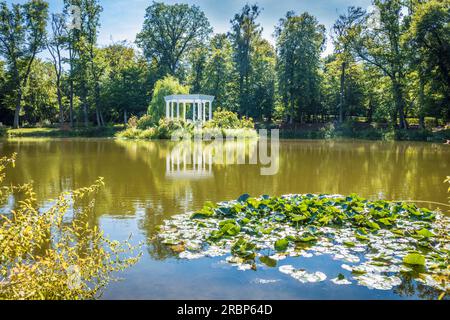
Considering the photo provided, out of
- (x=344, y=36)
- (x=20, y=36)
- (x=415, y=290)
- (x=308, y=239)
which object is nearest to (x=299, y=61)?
(x=344, y=36)

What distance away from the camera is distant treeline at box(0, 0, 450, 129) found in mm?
32281

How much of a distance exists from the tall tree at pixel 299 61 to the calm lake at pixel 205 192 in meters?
20.7

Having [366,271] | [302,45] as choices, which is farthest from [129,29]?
[366,271]

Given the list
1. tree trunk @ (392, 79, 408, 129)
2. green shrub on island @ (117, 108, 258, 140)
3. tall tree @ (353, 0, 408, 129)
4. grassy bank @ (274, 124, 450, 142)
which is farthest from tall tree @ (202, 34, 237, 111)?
tree trunk @ (392, 79, 408, 129)

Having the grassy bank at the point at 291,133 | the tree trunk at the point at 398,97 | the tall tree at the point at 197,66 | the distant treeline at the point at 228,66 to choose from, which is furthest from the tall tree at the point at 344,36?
the tall tree at the point at 197,66

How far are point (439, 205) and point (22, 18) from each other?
39.6 meters

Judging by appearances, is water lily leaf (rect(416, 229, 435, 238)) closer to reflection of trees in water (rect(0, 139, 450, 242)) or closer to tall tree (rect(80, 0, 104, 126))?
reflection of trees in water (rect(0, 139, 450, 242))

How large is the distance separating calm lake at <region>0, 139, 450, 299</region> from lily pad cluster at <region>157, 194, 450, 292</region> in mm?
162

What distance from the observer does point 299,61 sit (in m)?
36.7

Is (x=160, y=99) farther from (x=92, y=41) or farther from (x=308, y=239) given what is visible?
(x=308, y=239)

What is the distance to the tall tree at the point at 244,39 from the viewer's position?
129ft

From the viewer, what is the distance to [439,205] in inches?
294

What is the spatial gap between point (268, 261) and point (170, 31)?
4225 cm
